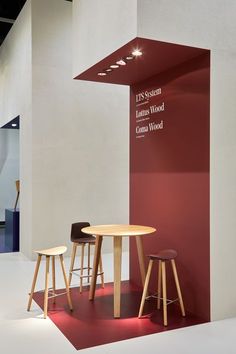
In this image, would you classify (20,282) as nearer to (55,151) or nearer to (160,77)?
(55,151)

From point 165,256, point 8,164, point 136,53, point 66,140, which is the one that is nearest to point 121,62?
point 136,53

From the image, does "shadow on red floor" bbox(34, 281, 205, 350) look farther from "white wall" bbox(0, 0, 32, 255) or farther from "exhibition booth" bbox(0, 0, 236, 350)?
"white wall" bbox(0, 0, 32, 255)

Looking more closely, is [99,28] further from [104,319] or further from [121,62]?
[104,319]

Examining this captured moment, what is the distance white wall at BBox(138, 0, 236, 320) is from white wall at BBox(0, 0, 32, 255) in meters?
3.81

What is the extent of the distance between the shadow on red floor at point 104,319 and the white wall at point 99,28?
8.94 feet

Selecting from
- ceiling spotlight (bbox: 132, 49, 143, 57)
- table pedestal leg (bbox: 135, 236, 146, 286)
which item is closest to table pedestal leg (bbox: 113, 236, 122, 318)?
table pedestal leg (bbox: 135, 236, 146, 286)

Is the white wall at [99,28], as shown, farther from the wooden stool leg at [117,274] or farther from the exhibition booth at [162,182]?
the wooden stool leg at [117,274]

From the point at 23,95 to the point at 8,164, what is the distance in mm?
4915

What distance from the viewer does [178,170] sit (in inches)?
175

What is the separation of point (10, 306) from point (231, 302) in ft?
7.95

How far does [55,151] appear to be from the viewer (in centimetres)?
707

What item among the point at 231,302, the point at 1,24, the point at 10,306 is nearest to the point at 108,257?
the point at 10,306

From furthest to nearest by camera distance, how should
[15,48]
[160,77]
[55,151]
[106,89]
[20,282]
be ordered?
[15,48] → [106,89] → [55,151] → [20,282] → [160,77]

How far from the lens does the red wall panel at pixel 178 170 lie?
4.07 m
